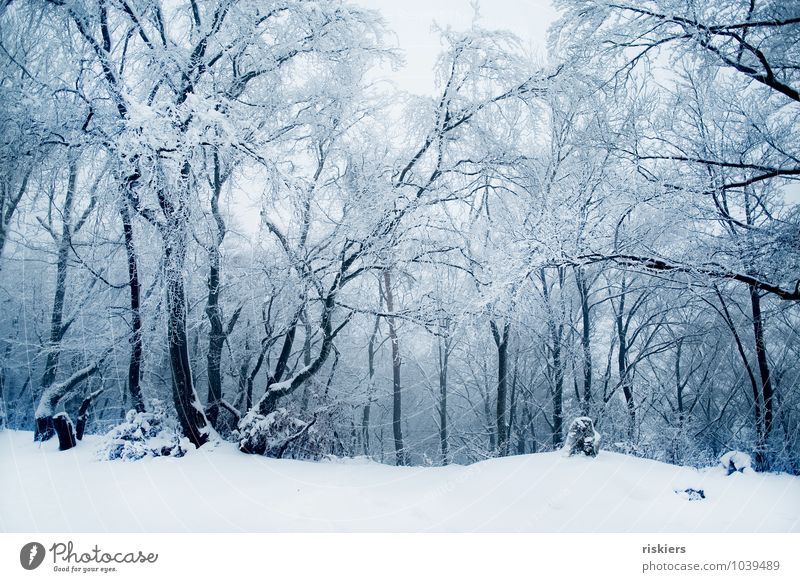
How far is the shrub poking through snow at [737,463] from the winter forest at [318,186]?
4.62 feet

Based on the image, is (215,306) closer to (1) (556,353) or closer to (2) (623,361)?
(1) (556,353)

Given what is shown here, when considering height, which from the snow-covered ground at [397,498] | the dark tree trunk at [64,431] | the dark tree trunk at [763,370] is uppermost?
the dark tree trunk at [763,370]

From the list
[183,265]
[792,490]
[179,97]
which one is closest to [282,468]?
[183,265]

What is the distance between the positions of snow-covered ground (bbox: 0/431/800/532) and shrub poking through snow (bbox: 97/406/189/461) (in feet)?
0.72

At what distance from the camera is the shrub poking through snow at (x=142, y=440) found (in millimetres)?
3811

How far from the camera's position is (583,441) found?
3.56 meters

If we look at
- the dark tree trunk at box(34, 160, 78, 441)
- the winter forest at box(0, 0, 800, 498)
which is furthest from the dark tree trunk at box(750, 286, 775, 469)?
the dark tree trunk at box(34, 160, 78, 441)

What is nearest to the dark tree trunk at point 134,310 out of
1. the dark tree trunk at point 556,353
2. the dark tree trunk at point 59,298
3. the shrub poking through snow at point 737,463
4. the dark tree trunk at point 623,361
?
the dark tree trunk at point 59,298

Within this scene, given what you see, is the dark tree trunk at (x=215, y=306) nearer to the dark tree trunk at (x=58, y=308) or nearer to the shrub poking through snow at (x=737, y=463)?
the dark tree trunk at (x=58, y=308)

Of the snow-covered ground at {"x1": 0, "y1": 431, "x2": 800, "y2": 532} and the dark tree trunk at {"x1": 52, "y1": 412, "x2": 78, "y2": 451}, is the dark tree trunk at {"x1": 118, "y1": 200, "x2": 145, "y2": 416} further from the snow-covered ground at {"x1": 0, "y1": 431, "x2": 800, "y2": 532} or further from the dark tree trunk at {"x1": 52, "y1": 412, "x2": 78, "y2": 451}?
the snow-covered ground at {"x1": 0, "y1": 431, "x2": 800, "y2": 532}

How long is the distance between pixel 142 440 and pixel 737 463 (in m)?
5.49

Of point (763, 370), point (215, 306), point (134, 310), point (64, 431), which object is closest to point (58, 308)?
point (134, 310)

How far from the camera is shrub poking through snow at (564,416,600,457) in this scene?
353 cm
